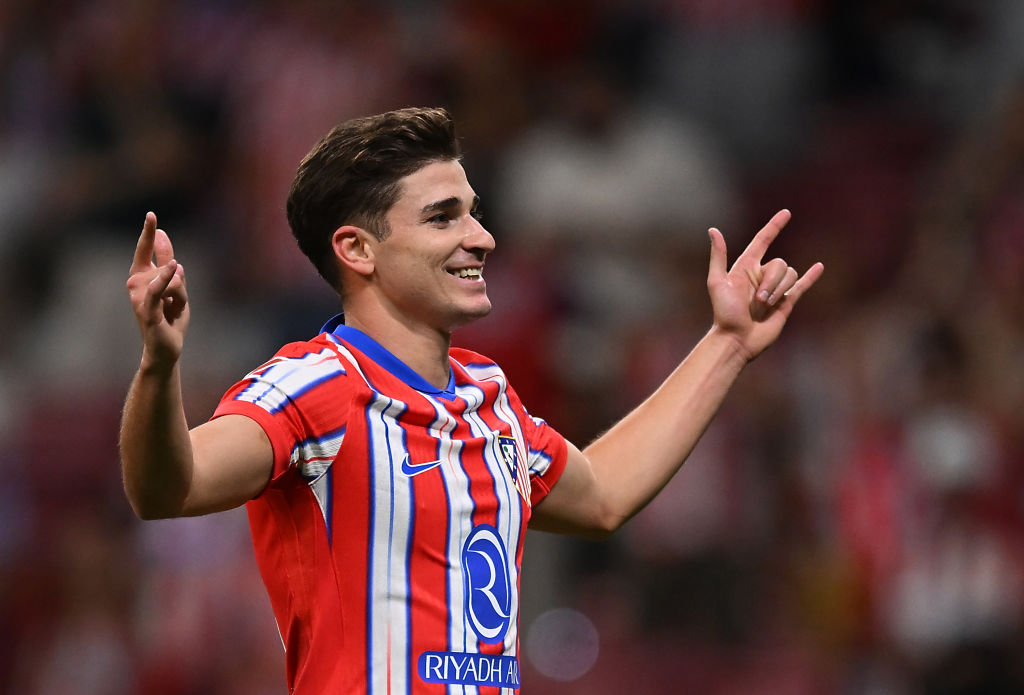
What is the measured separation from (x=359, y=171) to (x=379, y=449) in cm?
65

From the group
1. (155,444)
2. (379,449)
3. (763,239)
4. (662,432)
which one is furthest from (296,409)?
(763,239)

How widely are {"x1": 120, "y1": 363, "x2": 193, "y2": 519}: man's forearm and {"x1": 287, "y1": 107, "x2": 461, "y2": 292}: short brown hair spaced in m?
0.81

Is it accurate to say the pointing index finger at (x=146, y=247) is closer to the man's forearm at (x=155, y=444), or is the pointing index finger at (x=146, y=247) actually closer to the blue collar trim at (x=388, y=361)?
the man's forearm at (x=155, y=444)

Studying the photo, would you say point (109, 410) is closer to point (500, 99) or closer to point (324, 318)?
point (324, 318)

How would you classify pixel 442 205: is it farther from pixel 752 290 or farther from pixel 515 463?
pixel 752 290

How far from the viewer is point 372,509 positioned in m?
3.07

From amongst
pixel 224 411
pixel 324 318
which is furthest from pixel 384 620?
pixel 324 318

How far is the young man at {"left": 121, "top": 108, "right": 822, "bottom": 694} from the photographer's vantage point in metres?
2.82

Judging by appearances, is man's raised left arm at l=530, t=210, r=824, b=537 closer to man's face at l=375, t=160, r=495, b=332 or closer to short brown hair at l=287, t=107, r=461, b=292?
man's face at l=375, t=160, r=495, b=332

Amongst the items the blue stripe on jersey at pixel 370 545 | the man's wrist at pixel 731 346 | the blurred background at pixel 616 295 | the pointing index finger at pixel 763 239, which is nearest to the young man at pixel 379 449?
the blue stripe on jersey at pixel 370 545

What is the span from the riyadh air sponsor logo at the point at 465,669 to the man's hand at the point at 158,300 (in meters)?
0.81

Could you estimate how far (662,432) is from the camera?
3836 mm

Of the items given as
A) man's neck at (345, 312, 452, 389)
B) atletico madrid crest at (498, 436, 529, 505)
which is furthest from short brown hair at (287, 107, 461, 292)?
atletico madrid crest at (498, 436, 529, 505)

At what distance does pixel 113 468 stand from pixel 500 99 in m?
2.97
